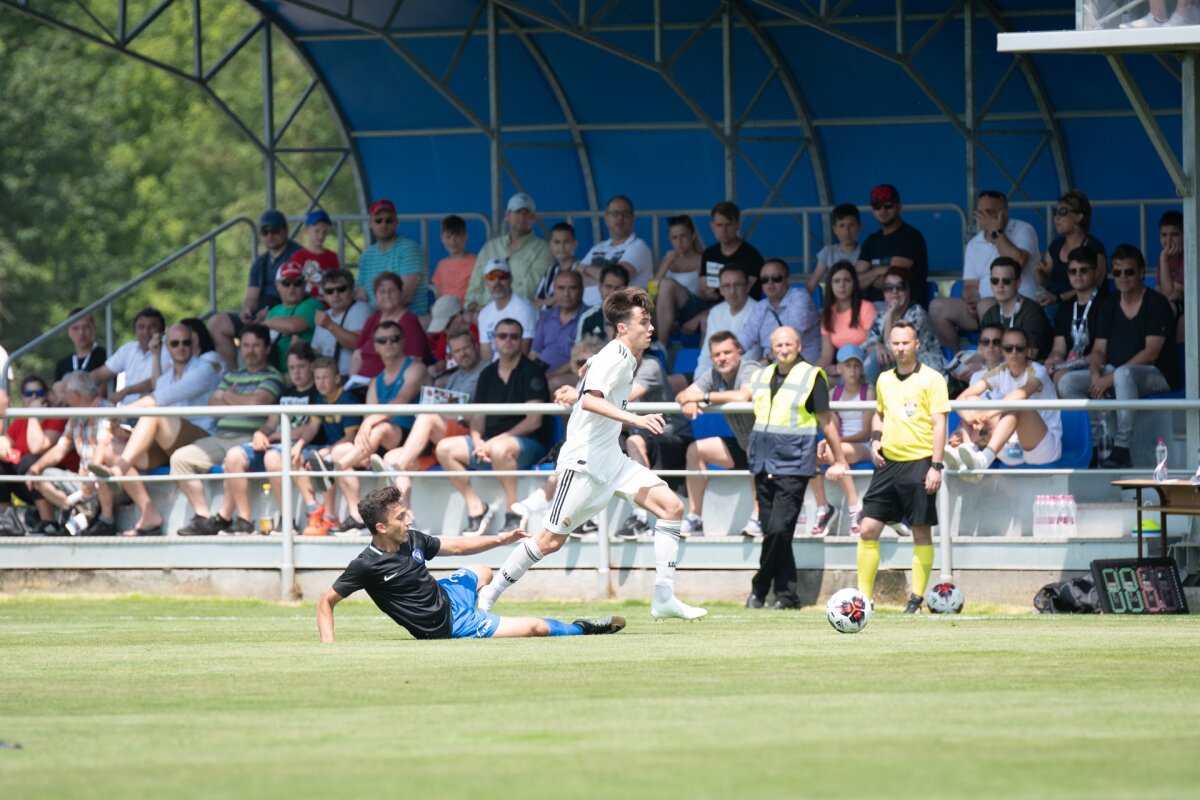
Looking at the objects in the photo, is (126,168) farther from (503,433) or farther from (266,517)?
(503,433)

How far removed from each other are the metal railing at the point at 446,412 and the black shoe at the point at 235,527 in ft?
1.07

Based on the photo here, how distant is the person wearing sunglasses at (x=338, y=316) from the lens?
19359mm

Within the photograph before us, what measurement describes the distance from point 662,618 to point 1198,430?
13.7 ft

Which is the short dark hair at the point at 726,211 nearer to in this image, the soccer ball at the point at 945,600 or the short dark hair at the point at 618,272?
the short dark hair at the point at 618,272

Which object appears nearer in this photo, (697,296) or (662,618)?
(662,618)

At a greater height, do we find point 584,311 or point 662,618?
point 584,311

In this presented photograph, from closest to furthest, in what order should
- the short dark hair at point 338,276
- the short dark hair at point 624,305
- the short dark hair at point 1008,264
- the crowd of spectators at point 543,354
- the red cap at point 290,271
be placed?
the short dark hair at point 624,305 → the crowd of spectators at point 543,354 → the short dark hair at point 1008,264 → the short dark hair at point 338,276 → the red cap at point 290,271

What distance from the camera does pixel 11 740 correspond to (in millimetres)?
7836

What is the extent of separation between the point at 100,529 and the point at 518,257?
4912 mm

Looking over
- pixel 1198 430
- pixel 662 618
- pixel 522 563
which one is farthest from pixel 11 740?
pixel 1198 430

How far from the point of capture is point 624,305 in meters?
12.8

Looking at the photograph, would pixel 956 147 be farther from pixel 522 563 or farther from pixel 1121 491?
pixel 522 563

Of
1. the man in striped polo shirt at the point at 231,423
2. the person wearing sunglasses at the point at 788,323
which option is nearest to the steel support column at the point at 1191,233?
the person wearing sunglasses at the point at 788,323

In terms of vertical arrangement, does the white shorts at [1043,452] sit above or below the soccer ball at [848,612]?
above
